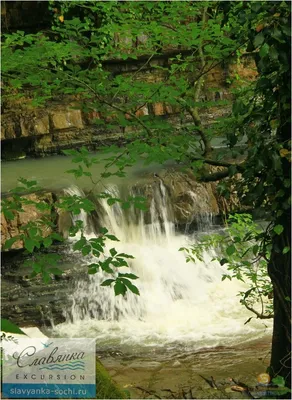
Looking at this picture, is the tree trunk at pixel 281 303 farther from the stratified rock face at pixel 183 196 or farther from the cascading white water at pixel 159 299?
the stratified rock face at pixel 183 196

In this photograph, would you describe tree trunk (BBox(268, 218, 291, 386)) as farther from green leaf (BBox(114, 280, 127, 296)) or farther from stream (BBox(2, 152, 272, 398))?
stream (BBox(2, 152, 272, 398))

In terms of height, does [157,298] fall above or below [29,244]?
below

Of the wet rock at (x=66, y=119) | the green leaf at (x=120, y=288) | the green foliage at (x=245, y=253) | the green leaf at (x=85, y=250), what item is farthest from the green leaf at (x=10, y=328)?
the wet rock at (x=66, y=119)

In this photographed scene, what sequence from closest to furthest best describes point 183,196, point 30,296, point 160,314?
point 160,314 → point 30,296 → point 183,196

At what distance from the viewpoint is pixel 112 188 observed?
8664mm

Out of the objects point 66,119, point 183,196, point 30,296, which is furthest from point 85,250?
point 66,119

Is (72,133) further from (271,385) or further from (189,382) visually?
(271,385)

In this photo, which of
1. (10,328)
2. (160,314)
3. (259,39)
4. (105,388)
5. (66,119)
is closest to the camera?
(10,328)

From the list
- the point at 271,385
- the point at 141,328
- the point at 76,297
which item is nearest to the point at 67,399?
the point at 271,385

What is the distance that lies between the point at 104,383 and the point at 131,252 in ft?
13.6

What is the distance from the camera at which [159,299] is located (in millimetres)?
7398

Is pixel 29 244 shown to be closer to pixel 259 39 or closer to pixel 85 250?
pixel 85 250

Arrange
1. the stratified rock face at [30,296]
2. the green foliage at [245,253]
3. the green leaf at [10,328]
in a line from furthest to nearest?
the stratified rock face at [30,296] < the green foliage at [245,253] < the green leaf at [10,328]

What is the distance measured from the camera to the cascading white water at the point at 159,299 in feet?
21.0
